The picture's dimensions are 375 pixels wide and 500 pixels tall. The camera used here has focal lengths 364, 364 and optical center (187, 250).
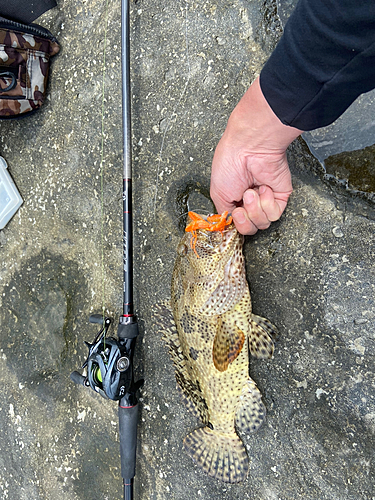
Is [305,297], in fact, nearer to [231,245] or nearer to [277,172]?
[231,245]

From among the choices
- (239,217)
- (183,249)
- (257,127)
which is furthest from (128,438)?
(257,127)

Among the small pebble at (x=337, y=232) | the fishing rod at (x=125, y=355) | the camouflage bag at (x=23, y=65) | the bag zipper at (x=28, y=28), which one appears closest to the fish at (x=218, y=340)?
the fishing rod at (x=125, y=355)

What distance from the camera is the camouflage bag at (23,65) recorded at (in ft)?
10.4

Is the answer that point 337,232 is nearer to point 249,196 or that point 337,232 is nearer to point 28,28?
point 249,196

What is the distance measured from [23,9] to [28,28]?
0.61 ft

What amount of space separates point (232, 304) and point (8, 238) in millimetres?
2774

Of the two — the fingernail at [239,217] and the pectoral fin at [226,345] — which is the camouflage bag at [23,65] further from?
the pectoral fin at [226,345]

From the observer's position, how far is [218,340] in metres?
2.44

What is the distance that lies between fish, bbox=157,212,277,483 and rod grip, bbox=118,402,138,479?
0.46 metres

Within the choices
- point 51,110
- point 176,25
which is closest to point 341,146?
point 176,25

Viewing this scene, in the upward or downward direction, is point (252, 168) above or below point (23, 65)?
below

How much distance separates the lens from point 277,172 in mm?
2312

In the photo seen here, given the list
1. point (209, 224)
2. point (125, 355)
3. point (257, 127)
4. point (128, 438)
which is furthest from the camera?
point (128, 438)

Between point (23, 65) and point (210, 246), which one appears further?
point (23, 65)
